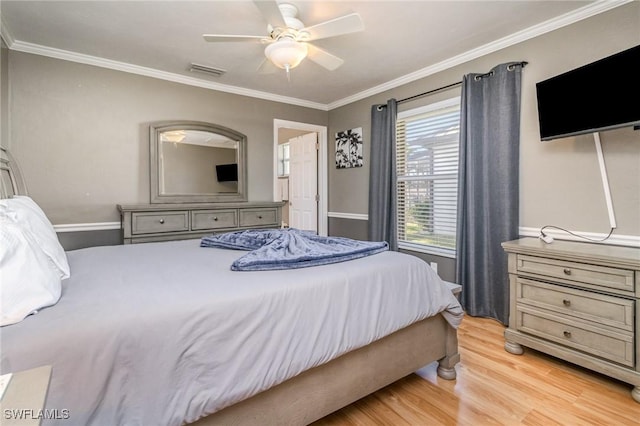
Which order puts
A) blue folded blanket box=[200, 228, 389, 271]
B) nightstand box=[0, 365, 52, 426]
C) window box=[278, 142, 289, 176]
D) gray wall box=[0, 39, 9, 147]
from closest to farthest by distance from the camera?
nightstand box=[0, 365, 52, 426], blue folded blanket box=[200, 228, 389, 271], gray wall box=[0, 39, 9, 147], window box=[278, 142, 289, 176]

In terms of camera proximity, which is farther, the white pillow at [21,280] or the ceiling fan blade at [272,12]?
the ceiling fan blade at [272,12]

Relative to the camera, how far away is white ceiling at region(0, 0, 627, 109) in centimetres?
225

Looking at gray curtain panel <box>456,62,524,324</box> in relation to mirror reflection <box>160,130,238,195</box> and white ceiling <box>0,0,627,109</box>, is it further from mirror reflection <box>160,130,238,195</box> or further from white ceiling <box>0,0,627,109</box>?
mirror reflection <box>160,130,238,195</box>

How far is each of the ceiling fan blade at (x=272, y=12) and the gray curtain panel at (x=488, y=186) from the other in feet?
6.30

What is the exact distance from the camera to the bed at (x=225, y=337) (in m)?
0.92

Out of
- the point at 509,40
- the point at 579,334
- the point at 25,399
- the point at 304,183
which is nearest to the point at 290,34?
the point at 509,40

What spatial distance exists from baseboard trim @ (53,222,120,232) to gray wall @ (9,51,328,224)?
1.6 inches

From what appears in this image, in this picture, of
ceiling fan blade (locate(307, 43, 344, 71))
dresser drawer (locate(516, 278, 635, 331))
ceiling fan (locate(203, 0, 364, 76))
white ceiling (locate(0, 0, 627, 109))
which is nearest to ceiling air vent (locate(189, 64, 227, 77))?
white ceiling (locate(0, 0, 627, 109))

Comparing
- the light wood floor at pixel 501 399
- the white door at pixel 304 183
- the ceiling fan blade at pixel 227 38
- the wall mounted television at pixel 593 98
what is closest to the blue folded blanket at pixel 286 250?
the light wood floor at pixel 501 399

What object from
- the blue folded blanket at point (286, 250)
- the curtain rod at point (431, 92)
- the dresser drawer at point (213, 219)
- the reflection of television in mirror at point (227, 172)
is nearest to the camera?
the blue folded blanket at point (286, 250)

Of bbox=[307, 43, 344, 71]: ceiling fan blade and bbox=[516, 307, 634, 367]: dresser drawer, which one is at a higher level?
bbox=[307, 43, 344, 71]: ceiling fan blade

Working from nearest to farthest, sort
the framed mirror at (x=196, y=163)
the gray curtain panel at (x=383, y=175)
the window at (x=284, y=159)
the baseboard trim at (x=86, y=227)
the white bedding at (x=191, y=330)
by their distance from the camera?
the white bedding at (x=191, y=330)
the baseboard trim at (x=86, y=227)
the framed mirror at (x=196, y=163)
the gray curtain panel at (x=383, y=175)
the window at (x=284, y=159)

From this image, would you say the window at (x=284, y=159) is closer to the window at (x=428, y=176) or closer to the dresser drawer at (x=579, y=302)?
the window at (x=428, y=176)

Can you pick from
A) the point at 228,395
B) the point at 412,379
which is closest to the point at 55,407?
the point at 228,395
